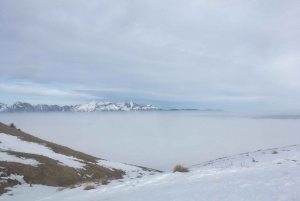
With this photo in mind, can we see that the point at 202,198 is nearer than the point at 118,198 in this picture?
Yes

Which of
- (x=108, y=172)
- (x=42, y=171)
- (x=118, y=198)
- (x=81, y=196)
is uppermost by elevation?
(x=118, y=198)

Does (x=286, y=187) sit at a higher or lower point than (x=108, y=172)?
higher

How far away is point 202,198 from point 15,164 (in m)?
14.9

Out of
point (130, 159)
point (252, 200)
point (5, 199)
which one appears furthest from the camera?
point (130, 159)

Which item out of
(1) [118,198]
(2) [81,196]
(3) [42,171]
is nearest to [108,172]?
(3) [42,171]

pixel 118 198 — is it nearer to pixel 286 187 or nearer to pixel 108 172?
pixel 286 187

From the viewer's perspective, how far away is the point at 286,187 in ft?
19.4

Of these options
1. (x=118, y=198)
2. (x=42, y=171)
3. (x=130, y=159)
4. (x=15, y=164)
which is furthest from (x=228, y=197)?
(x=130, y=159)

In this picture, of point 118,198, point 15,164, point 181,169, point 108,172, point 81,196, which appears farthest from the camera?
point 108,172

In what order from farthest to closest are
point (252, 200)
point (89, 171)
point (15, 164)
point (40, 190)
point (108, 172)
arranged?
point (108, 172) < point (89, 171) < point (15, 164) < point (40, 190) < point (252, 200)

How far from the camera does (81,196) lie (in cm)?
923

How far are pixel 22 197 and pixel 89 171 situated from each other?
8198mm

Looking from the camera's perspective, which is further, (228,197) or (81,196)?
(81,196)

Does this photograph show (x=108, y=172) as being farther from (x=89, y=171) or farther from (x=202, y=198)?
(x=202, y=198)
